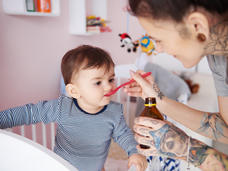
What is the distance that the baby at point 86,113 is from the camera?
108cm

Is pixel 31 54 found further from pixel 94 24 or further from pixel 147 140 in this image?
pixel 147 140

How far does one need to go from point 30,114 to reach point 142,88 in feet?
1.58

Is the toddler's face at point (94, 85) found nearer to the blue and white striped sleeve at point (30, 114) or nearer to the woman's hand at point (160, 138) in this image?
the blue and white striped sleeve at point (30, 114)

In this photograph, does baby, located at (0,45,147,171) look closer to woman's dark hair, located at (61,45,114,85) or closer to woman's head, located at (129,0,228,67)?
woman's dark hair, located at (61,45,114,85)

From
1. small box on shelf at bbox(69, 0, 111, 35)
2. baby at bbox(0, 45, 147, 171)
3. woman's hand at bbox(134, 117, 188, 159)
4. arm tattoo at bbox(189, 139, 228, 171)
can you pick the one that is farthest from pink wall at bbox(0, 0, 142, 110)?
arm tattoo at bbox(189, 139, 228, 171)

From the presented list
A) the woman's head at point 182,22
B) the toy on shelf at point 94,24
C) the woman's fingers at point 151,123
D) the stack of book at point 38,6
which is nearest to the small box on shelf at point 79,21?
the toy on shelf at point 94,24

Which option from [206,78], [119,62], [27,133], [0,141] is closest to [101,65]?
[0,141]

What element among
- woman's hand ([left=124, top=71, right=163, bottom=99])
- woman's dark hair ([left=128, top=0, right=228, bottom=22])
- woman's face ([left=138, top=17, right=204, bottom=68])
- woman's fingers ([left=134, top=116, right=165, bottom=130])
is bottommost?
woman's fingers ([left=134, top=116, right=165, bottom=130])

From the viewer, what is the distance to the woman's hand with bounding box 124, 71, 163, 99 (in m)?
1.10

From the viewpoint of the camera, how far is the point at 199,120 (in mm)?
1043

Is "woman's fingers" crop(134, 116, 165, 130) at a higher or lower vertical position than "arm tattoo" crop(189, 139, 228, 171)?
higher

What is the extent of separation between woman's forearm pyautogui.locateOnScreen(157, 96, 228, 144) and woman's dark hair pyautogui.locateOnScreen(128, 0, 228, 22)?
0.49 metres

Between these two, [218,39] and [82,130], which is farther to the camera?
[82,130]

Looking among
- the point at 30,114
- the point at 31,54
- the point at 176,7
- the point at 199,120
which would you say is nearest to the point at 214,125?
the point at 199,120
